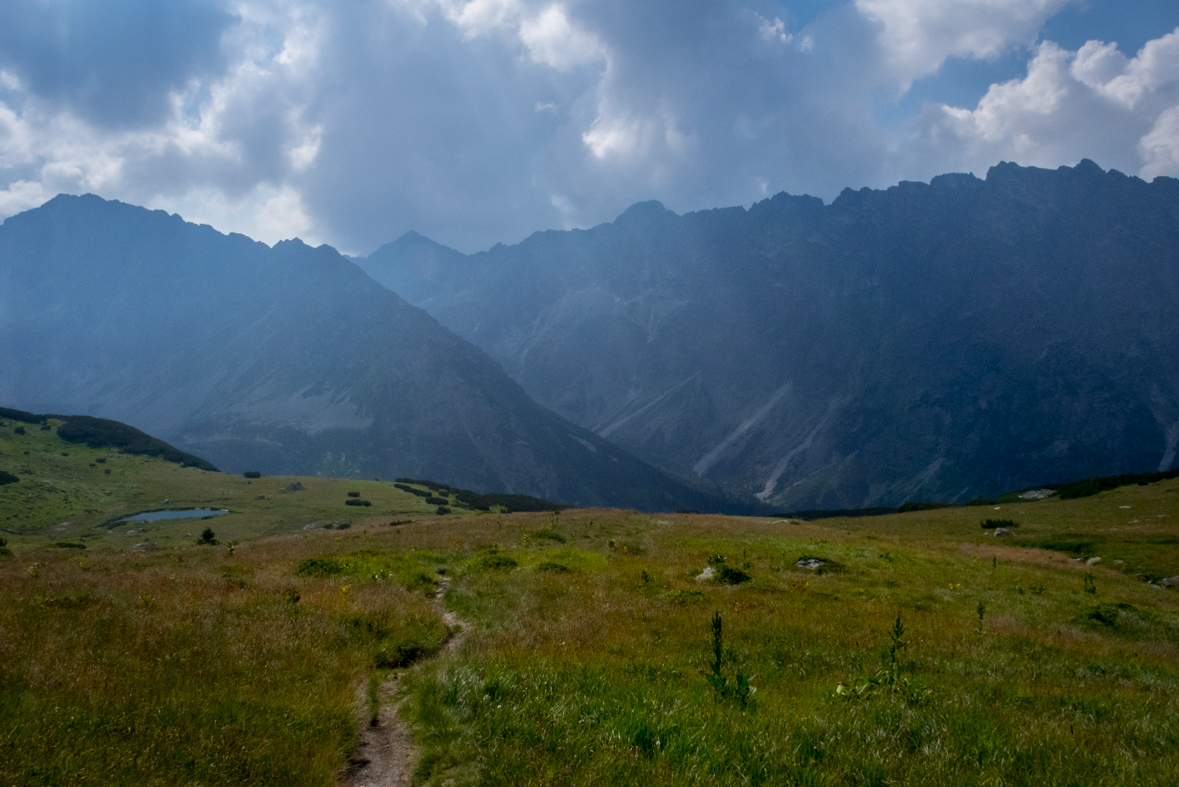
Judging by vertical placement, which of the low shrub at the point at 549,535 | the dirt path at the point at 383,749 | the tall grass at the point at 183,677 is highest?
the tall grass at the point at 183,677

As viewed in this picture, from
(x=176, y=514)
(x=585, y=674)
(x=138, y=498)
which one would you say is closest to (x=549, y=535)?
(x=585, y=674)

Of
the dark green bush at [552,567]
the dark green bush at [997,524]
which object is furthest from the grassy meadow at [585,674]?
the dark green bush at [997,524]

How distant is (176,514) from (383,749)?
75.6m

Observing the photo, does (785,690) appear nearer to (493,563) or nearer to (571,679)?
(571,679)

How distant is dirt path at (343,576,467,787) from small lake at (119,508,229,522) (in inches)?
2605

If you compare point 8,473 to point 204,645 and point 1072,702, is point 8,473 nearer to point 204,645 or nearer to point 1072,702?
point 204,645

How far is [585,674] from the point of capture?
Result: 908cm

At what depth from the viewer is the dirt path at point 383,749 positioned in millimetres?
6527

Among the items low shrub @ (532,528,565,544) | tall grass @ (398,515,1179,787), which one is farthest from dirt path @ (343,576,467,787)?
low shrub @ (532,528,565,544)

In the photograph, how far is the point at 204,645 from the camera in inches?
354

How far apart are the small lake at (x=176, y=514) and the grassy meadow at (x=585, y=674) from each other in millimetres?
48749

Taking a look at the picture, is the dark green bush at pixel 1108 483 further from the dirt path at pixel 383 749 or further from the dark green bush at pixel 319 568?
the dirt path at pixel 383 749

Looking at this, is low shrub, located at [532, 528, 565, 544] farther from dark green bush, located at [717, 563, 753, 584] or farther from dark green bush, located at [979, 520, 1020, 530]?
dark green bush, located at [979, 520, 1020, 530]

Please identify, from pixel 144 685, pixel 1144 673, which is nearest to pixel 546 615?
pixel 144 685
